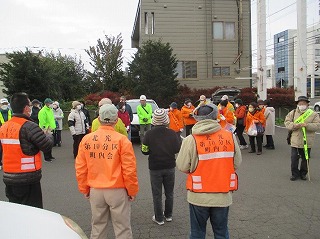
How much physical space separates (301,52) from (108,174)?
15.5 meters

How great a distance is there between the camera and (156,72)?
80.0 feet

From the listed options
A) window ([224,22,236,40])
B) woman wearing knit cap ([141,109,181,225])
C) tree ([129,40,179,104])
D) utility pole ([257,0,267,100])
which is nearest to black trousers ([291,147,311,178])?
woman wearing knit cap ([141,109,181,225])

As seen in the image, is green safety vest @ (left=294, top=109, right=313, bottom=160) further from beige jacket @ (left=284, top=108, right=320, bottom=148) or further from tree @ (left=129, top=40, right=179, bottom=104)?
tree @ (left=129, top=40, right=179, bottom=104)

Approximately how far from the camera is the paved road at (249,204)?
4762mm

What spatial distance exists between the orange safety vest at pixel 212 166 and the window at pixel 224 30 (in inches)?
1074

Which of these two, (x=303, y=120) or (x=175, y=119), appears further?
(x=175, y=119)

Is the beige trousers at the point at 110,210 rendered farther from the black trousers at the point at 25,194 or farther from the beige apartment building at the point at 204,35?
the beige apartment building at the point at 204,35

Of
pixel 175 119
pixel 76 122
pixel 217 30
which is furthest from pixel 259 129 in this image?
pixel 217 30

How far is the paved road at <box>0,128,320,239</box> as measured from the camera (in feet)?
15.6

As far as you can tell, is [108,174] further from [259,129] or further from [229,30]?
[229,30]

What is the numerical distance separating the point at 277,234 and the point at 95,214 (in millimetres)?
2588

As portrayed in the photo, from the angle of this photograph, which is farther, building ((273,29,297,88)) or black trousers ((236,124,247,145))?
building ((273,29,297,88))

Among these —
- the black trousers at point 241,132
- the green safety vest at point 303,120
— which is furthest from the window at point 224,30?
the green safety vest at point 303,120

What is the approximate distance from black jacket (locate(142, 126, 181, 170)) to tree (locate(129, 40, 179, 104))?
64.7 feet
